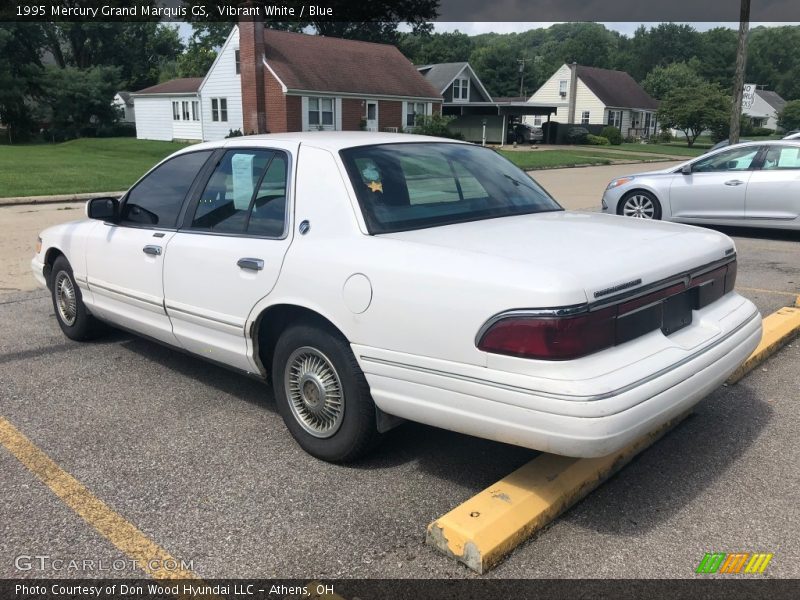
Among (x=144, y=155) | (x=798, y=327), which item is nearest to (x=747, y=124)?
(x=144, y=155)

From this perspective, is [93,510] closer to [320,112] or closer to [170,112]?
[320,112]

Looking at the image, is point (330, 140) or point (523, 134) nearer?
point (330, 140)

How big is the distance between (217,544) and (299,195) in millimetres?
1720

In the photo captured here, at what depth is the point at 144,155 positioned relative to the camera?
107ft

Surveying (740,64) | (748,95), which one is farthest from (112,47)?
(748,95)

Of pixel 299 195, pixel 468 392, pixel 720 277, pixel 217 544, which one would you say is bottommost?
pixel 217 544

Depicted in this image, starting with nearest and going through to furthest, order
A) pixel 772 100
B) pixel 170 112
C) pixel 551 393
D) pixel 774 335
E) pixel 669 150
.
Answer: pixel 551 393
pixel 774 335
pixel 170 112
pixel 669 150
pixel 772 100

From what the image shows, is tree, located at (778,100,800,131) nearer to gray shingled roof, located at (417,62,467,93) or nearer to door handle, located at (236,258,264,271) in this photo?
gray shingled roof, located at (417,62,467,93)

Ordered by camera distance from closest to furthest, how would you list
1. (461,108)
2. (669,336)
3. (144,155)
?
1. (669,336)
2. (144,155)
3. (461,108)

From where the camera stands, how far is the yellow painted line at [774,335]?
5.02 metres

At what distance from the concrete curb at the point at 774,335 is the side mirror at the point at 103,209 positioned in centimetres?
422

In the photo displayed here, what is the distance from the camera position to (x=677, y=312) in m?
3.38

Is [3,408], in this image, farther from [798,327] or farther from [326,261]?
[798,327]

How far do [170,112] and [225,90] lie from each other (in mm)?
6469
